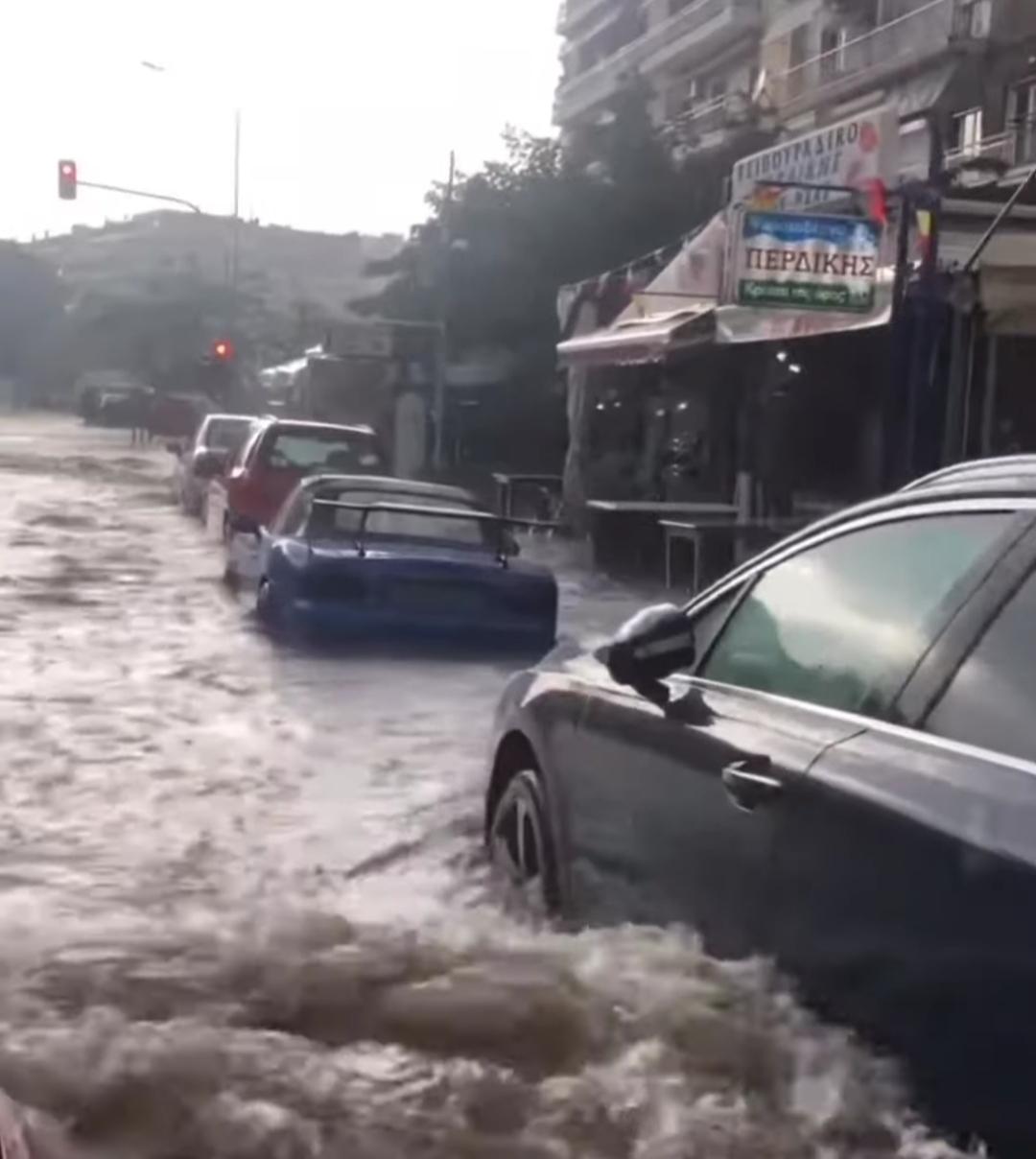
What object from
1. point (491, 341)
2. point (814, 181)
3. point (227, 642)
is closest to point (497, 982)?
point (227, 642)

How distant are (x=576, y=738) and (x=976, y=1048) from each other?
2147 millimetres

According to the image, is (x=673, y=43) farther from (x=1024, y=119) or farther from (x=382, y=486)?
(x=382, y=486)

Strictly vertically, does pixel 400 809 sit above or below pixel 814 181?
below

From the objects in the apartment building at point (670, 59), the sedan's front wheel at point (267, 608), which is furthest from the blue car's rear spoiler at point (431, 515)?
the apartment building at point (670, 59)

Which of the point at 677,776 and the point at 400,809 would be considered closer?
the point at 677,776

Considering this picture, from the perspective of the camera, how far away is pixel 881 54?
1591 inches

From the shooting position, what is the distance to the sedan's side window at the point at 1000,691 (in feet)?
10.5

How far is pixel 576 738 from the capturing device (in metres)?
5.00

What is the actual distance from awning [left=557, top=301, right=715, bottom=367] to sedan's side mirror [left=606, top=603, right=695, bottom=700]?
14079 mm

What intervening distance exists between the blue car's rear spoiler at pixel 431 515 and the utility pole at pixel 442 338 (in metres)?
A: 21.2

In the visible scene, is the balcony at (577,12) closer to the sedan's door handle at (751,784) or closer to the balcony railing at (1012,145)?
the balcony railing at (1012,145)

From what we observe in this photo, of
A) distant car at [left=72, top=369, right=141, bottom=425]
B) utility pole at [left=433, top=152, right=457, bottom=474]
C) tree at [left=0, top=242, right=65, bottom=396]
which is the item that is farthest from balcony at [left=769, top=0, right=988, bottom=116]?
tree at [left=0, top=242, right=65, bottom=396]

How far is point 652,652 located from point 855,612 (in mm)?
639

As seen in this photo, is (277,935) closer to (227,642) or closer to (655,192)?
(227,642)
